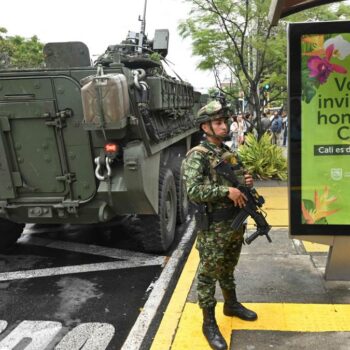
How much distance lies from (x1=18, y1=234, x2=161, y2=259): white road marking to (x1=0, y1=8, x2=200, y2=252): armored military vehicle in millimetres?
796

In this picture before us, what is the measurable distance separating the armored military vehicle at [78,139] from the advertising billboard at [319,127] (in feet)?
5.09

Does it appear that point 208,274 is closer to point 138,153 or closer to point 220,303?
point 220,303

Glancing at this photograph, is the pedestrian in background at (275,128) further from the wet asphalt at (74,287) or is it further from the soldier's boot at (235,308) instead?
the soldier's boot at (235,308)

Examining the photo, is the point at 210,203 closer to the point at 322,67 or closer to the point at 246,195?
the point at 246,195

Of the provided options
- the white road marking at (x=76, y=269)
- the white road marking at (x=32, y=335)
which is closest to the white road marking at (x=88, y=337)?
the white road marking at (x=32, y=335)

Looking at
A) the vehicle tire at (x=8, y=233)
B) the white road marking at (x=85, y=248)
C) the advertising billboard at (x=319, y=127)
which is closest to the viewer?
the advertising billboard at (x=319, y=127)

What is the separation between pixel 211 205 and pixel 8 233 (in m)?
4.09

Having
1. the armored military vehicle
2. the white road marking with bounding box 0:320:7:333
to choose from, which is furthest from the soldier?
the white road marking with bounding box 0:320:7:333

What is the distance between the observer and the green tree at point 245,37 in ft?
33.5

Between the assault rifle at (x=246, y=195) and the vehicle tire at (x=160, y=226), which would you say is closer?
the assault rifle at (x=246, y=195)

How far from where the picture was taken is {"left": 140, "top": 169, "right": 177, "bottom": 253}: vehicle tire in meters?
5.83

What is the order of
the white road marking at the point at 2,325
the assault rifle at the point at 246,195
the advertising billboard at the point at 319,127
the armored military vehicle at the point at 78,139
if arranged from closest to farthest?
the assault rifle at the point at 246,195, the advertising billboard at the point at 319,127, the white road marking at the point at 2,325, the armored military vehicle at the point at 78,139

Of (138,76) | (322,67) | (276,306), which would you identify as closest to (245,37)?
(138,76)

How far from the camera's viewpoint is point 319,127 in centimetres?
413
